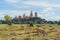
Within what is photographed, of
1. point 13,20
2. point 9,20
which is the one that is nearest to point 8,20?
point 9,20

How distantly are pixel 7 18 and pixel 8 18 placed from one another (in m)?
0.61

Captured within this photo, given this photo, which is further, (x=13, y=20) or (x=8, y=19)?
(x=13, y=20)

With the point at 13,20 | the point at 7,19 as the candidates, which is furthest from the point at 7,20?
the point at 13,20

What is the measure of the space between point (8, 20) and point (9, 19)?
4.51 feet

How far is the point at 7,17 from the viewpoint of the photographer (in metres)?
146

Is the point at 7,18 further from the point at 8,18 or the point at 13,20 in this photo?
the point at 13,20

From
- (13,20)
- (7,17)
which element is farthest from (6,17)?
(13,20)

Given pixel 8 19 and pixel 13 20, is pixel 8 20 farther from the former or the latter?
pixel 13 20

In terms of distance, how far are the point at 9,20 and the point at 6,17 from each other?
5.03m

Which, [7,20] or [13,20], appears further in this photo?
[13,20]

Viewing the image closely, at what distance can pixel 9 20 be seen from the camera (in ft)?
465

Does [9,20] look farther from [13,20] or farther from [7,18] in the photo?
[13,20]

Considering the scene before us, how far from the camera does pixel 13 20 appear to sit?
15762cm

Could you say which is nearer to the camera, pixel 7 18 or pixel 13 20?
pixel 7 18
